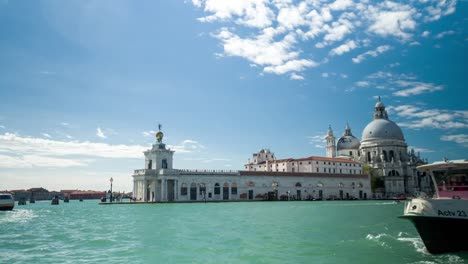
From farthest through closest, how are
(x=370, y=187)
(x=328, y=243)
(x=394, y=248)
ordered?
(x=370, y=187) → (x=328, y=243) → (x=394, y=248)

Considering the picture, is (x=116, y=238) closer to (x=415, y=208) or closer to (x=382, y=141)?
(x=415, y=208)

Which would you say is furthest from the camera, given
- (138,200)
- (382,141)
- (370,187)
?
(382,141)

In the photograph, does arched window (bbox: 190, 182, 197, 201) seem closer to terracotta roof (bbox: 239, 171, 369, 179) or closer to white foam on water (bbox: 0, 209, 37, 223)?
terracotta roof (bbox: 239, 171, 369, 179)

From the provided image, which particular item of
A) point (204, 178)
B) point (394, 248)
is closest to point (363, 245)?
point (394, 248)

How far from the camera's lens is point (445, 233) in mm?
14219

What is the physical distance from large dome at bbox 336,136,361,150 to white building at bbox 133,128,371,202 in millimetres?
16300

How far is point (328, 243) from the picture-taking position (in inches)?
676

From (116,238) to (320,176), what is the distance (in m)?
69.0

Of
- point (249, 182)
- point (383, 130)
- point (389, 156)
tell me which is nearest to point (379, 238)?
point (249, 182)

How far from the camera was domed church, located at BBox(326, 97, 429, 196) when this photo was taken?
9594cm

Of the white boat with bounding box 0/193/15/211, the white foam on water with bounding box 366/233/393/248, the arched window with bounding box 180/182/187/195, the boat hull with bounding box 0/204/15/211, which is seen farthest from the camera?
the arched window with bounding box 180/182/187/195

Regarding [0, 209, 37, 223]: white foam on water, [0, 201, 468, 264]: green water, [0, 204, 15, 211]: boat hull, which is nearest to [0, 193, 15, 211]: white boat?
[0, 204, 15, 211]: boat hull

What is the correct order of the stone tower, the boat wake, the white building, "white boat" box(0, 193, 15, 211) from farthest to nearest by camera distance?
the stone tower → the white building → "white boat" box(0, 193, 15, 211) → the boat wake

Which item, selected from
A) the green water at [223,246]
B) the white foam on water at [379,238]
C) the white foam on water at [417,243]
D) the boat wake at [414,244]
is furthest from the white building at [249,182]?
the white foam on water at [417,243]
